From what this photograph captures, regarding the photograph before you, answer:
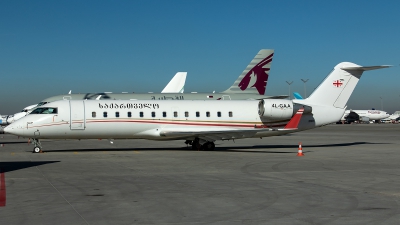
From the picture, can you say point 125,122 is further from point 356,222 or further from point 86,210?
point 356,222

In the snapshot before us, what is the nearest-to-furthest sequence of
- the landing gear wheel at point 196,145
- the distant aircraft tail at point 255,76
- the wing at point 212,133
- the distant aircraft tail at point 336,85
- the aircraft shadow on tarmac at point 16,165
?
1. the aircraft shadow on tarmac at point 16,165
2. the wing at point 212,133
3. the landing gear wheel at point 196,145
4. the distant aircraft tail at point 336,85
5. the distant aircraft tail at point 255,76

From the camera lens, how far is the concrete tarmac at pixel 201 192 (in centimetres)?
916

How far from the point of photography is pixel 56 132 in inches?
1000

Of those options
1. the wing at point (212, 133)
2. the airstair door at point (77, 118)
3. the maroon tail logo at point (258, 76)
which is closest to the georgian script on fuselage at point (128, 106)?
the airstair door at point (77, 118)

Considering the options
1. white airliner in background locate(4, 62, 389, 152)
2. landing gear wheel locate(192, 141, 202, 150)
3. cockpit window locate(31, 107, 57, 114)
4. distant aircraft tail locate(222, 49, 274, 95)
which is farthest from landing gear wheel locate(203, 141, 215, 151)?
distant aircraft tail locate(222, 49, 274, 95)

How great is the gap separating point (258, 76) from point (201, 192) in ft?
101

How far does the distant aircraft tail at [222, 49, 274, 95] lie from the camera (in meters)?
41.6

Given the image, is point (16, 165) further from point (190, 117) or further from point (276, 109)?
point (276, 109)

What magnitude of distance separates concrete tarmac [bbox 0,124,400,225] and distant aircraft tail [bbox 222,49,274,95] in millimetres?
21504

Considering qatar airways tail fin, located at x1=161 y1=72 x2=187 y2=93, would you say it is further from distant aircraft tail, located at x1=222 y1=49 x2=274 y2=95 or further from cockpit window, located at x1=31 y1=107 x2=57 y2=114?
cockpit window, located at x1=31 y1=107 x2=57 y2=114

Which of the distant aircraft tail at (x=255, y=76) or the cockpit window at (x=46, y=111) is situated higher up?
the distant aircraft tail at (x=255, y=76)

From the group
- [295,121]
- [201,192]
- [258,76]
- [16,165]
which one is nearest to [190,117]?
[295,121]

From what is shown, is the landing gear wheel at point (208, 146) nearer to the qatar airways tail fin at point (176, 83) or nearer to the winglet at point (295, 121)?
the winglet at point (295, 121)

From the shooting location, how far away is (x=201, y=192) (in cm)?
1208
